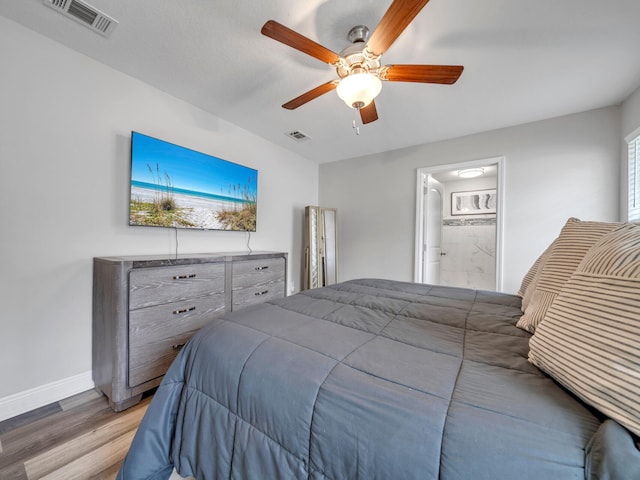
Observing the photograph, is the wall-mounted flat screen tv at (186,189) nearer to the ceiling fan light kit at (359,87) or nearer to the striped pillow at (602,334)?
the ceiling fan light kit at (359,87)

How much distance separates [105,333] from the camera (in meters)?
1.67

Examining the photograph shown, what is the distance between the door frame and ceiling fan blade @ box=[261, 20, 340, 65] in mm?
2255

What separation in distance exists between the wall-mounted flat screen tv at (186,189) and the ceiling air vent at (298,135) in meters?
0.68

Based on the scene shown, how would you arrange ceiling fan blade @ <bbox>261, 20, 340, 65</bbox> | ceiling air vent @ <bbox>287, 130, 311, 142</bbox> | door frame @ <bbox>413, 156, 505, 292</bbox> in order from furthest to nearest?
ceiling air vent @ <bbox>287, 130, 311, 142</bbox> < door frame @ <bbox>413, 156, 505, 292</bbox> < ceiling fan blade @ <bbox>261, 20, 340, 65</bbox>

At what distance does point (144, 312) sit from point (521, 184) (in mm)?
3750

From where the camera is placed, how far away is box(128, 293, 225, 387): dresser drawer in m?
Answer: 1.62

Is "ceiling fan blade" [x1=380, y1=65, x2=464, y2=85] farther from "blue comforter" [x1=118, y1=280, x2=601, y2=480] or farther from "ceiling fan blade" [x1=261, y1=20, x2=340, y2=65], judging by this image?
"blue comforter" [x1=118, y1=280, x2=601, y2=480]

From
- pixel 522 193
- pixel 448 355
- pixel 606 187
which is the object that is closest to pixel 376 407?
pixel 448 355

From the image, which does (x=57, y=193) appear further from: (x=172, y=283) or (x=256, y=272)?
(x=256, y=272)

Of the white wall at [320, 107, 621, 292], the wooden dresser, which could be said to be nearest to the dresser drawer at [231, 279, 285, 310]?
the wooden dresser

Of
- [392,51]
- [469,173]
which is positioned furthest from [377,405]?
[469,173]

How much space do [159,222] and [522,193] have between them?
3.72 metres

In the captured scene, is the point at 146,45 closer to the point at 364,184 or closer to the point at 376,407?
the point at 376,407

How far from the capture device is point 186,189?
2.35m
